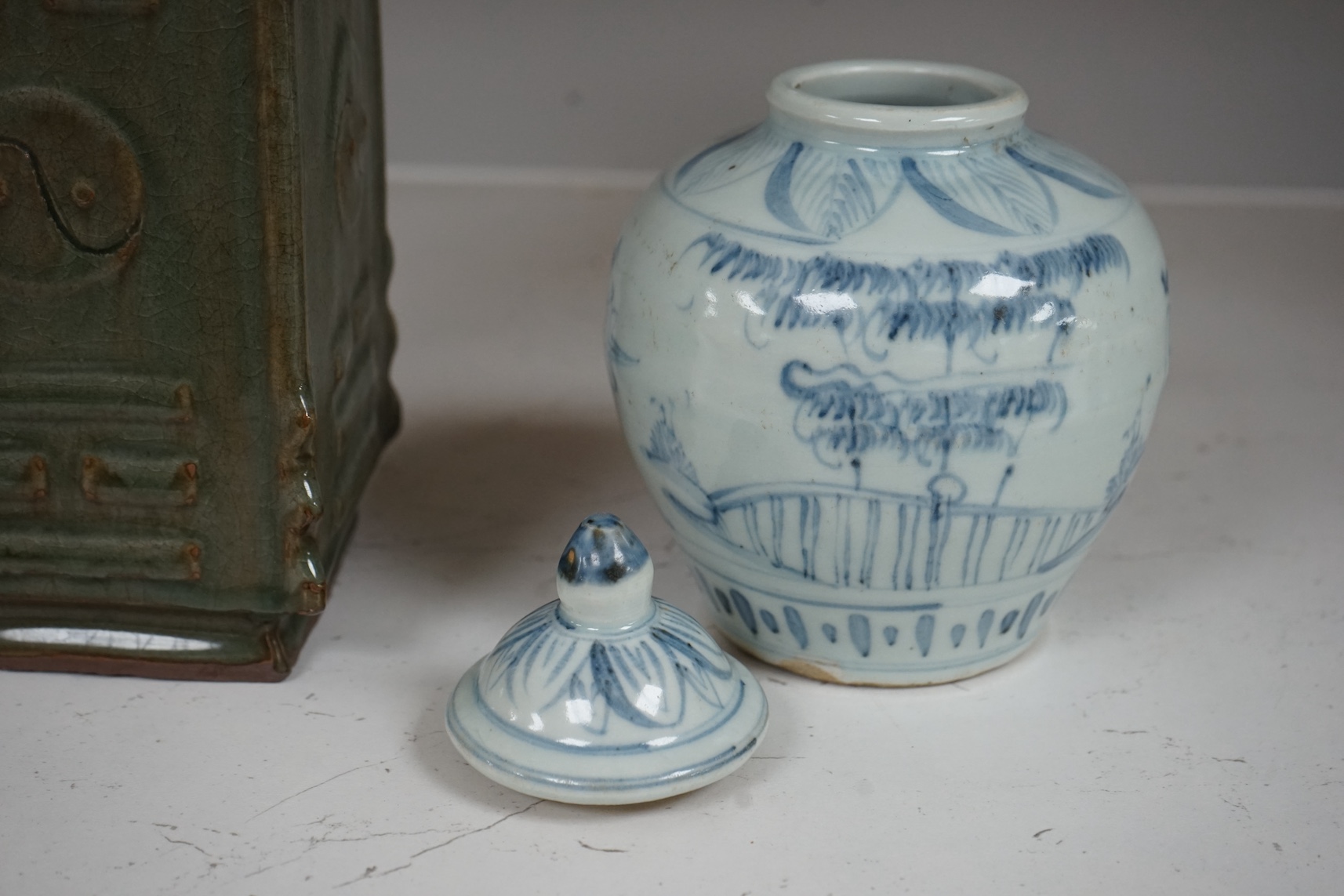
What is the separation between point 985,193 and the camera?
1370 mm

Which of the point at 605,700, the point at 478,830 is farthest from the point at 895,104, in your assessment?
the point at 478,830

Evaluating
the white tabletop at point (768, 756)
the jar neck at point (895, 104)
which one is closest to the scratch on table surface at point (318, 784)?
the white tabletop at point (768, 756)

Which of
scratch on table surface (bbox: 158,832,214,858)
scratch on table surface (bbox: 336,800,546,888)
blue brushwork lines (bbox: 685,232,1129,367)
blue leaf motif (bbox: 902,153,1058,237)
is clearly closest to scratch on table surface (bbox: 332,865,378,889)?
scratch on table surface (bbox: 336,800,546,888)

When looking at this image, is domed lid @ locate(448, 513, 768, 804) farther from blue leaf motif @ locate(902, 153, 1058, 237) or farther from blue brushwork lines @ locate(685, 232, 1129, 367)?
blue leaf motif @ locate(902, 153, 1058, 237)

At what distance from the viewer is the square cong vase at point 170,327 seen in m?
1.32

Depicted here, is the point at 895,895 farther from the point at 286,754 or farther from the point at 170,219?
Result: the point at 170,219

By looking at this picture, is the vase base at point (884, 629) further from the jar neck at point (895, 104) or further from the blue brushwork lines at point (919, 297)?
the jar neck at point (895, 104)

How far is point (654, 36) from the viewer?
2562mm

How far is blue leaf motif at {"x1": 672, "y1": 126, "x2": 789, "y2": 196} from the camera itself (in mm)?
1421

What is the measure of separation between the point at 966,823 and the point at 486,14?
162cm

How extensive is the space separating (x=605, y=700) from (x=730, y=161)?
0.45 metres

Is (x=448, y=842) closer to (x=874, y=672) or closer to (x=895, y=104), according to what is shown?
(x=874, y=672)

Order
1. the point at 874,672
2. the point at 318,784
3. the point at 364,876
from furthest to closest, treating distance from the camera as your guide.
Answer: the point at 874,672 < the point at 318,784 < the point at 364,876

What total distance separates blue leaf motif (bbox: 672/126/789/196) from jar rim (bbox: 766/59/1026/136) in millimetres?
29
